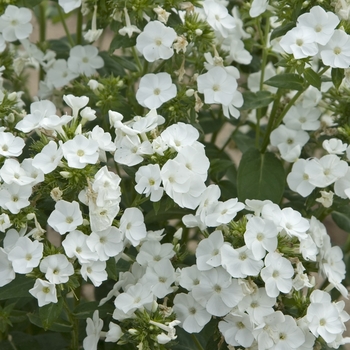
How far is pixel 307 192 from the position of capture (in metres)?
1.63

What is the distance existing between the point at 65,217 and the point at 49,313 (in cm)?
20

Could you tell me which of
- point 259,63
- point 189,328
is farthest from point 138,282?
point 259,63

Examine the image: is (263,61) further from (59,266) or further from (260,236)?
(59,266)

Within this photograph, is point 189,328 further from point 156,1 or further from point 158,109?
point 156,1

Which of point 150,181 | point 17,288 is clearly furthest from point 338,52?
point 17,288

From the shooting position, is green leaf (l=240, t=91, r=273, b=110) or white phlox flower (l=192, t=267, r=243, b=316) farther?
green leaf (l=240, t=91, r=273, b=110)

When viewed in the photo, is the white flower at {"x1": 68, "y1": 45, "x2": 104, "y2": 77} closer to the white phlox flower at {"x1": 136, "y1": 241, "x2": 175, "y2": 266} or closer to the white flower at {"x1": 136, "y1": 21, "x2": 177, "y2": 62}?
the white flower at {"x1": 136, "y1": 21, "x2": 177, "y2": 62}

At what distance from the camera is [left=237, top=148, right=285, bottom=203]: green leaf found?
1.67 metres

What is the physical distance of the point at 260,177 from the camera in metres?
1.70

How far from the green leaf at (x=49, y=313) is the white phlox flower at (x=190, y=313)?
0.23 m

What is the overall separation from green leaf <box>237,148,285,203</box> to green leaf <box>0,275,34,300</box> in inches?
20.3

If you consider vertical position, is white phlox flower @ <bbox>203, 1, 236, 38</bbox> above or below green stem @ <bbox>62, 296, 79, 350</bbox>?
above

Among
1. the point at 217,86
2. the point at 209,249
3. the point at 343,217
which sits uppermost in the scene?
the point at 217,86

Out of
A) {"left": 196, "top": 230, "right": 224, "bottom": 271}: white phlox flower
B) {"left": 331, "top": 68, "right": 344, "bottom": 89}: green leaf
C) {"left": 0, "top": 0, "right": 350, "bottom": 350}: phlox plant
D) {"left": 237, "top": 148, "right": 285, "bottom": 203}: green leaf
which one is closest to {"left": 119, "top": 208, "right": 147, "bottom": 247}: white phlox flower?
{"left": 0, "top": 0, "right": 350, "bottom": 350}: phlox plant
